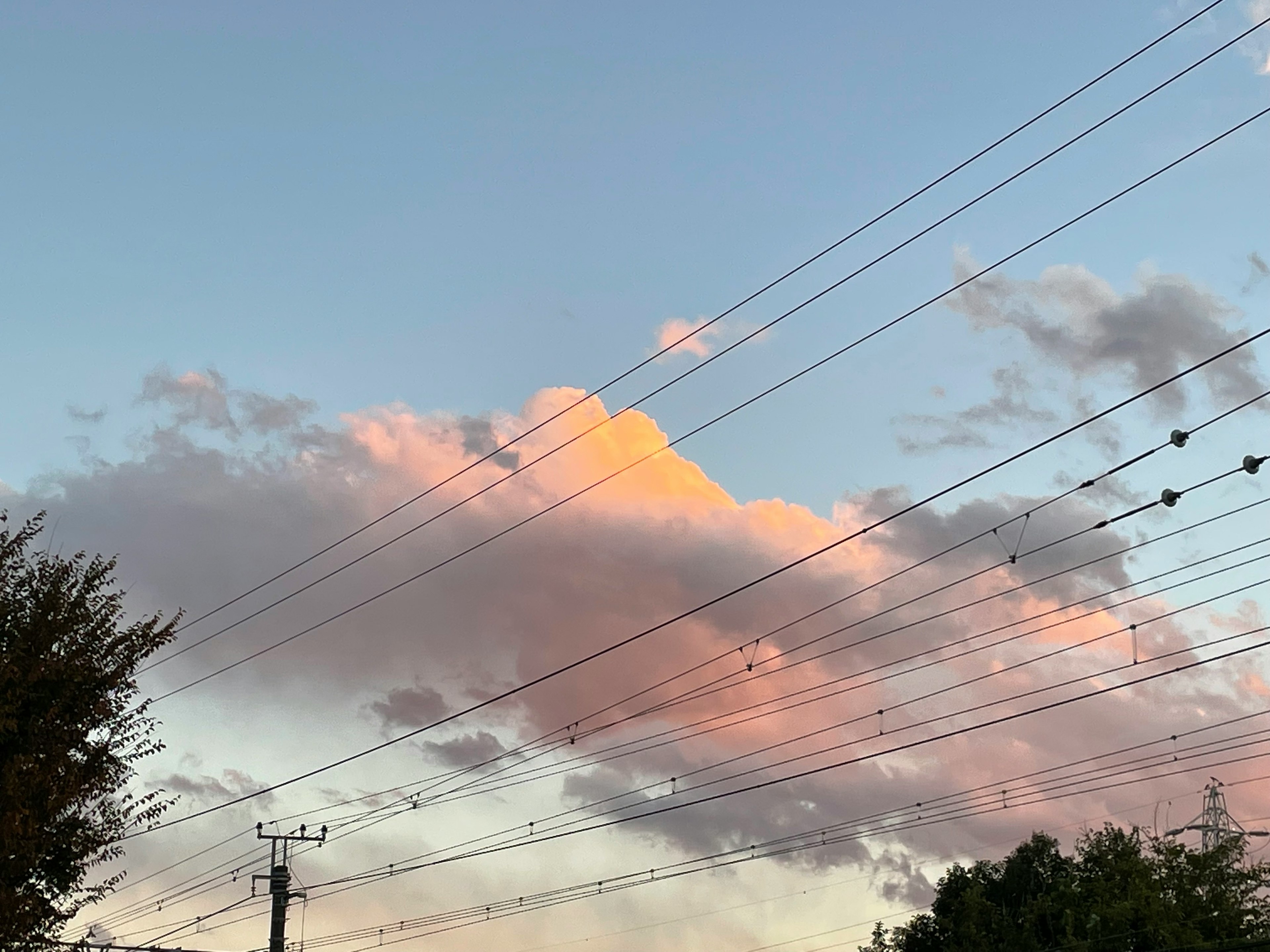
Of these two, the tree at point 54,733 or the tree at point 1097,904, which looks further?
the tree at point 1097,904

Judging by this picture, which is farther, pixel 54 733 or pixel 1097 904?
pixel 1097 904

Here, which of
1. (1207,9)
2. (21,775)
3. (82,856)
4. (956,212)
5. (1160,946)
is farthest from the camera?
(1160,946)

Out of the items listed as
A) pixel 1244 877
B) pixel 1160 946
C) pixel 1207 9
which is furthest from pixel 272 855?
pixel 1207 9

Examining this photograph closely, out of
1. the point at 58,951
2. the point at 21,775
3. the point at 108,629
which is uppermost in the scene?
the point at 108,629

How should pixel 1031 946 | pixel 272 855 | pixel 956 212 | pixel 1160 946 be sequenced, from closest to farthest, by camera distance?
pixel 956 212 < pixel 272 855 < pixel 1160 946 < pixel 1031 946

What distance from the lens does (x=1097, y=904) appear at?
3002 inches

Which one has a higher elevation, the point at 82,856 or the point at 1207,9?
the point at 1207,9

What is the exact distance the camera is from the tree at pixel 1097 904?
73.0 meters

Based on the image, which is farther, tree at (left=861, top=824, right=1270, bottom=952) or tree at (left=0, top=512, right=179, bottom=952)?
tree at (left=861, top=824, right=1270, bottom=952)

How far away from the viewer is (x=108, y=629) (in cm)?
2697

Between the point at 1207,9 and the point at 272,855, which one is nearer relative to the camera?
the point at 1207,9

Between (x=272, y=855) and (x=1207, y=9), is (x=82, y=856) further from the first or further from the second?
(x=272, y=855)

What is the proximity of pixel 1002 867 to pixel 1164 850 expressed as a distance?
9.43 meters

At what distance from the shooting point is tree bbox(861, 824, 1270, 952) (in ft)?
240
